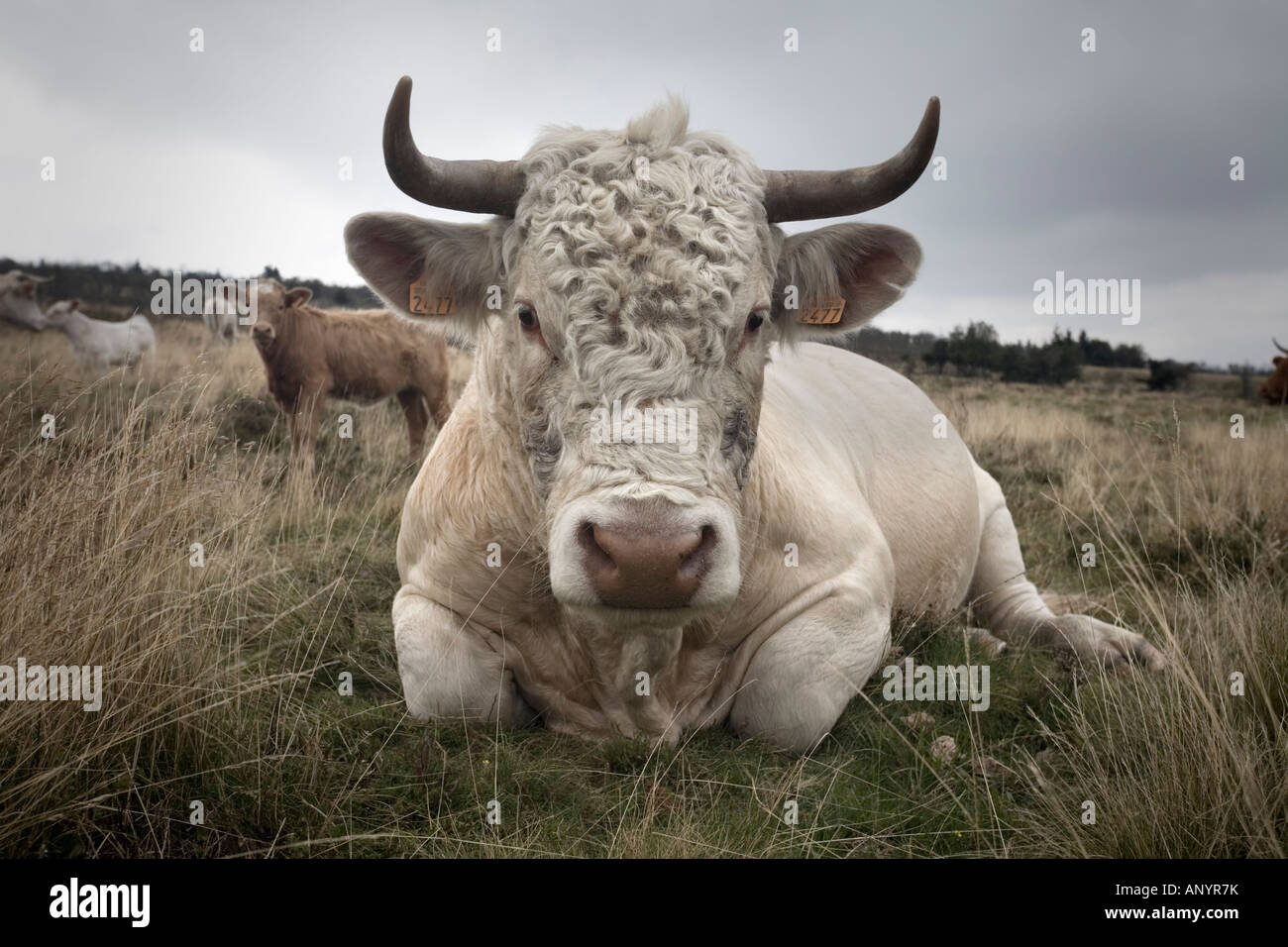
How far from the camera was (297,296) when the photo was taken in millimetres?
13102

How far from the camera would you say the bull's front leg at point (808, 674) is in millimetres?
3684

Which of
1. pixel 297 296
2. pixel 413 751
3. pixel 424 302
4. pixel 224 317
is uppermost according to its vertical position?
pixel 224 317

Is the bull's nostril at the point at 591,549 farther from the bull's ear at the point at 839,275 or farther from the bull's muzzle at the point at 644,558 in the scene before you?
the bull's ear at the point at 839,275

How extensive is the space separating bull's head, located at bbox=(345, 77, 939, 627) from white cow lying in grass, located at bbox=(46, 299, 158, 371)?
1442cm

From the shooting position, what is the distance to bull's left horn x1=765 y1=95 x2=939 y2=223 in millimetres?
3461

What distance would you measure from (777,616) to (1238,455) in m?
9.69

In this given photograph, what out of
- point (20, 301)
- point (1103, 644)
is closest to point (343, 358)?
point (20, 301)

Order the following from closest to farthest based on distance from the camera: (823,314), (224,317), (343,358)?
(823,314) → (343,358) → (224,317)

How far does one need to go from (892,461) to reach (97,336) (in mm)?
16715

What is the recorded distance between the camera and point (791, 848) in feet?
9.50

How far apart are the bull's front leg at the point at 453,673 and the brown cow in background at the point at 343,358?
8131 mm

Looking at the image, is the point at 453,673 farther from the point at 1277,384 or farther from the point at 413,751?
the point at 1277,384

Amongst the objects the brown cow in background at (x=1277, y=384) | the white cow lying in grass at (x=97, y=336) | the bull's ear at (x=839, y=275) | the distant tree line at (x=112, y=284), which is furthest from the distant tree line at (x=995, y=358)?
the bull's ear at (x=839, y=275)
